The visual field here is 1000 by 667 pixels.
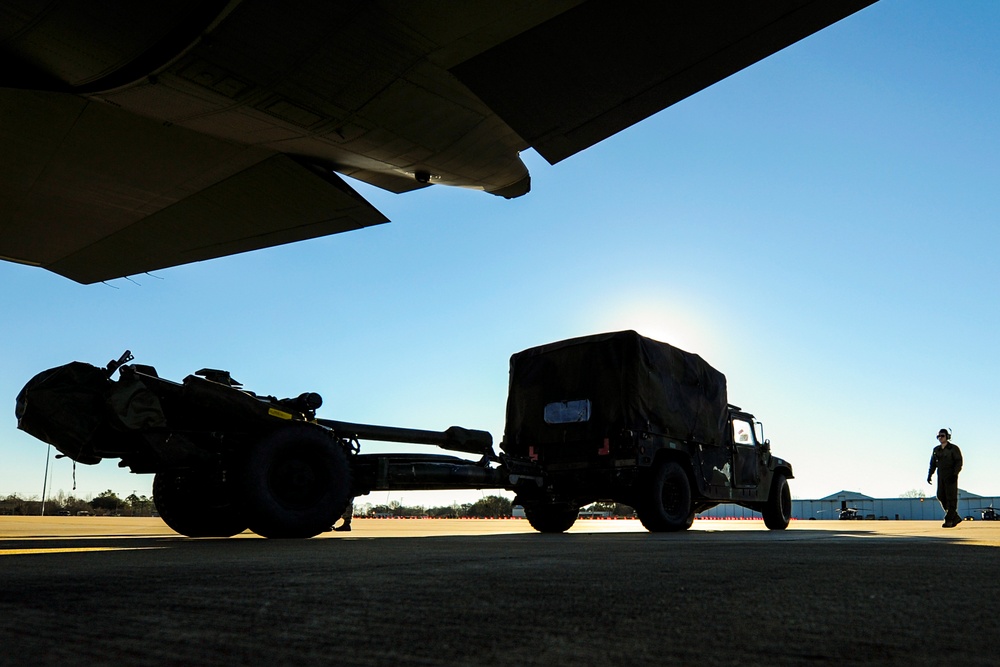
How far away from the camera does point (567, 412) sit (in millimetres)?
10805

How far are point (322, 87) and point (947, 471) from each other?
40.5 feet

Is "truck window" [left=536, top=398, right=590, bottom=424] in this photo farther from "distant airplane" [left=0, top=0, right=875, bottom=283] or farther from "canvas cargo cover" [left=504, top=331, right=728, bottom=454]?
"distant airplane" [left=0, top=0, right=875, bottom=283]

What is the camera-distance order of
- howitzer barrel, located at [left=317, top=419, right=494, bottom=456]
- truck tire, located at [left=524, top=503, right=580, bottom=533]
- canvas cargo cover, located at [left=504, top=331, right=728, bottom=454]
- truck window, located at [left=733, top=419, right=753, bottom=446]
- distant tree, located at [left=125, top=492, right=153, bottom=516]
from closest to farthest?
howitzer barrel, located at [left=317, top=419, right=494, bottom=456]
canvas cargo cover, located at [left=504, top=331, right=728, bottom=454]
truck tire, located at [left=524, top=503, right=580, bottom=533]
truck window, located at [left=733, top=419, right=753, bottom=446]
distant tree, located at [left=125, top=492, right=153, bottom=516]

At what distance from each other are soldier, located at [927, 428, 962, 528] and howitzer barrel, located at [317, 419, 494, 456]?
8.79m

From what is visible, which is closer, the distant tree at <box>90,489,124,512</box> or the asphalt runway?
the asphalt runway

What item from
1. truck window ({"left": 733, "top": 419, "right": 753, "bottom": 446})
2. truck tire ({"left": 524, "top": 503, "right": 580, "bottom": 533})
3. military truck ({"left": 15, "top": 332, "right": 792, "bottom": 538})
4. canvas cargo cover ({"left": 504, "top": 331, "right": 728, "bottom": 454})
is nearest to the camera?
military truck ({"left": 15, "top": 332, "right": 792, "bottom": 538})

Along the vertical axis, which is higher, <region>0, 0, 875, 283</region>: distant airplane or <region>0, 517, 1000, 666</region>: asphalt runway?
<region>0, 0, 875, 283</region>: distant airplane

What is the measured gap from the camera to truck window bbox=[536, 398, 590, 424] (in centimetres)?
1065

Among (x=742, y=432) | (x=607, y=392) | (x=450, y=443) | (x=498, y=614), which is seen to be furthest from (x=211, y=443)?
(x=742, y=432)

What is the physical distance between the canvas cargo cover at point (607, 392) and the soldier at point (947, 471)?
4747 mm

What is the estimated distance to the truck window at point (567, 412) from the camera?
10.6m

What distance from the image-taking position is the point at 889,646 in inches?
65.4

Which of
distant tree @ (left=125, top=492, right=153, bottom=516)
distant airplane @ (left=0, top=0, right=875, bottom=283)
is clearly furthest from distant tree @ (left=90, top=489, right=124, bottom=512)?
distant airplane @ (left=0, top=0, right=875, bottom=283)

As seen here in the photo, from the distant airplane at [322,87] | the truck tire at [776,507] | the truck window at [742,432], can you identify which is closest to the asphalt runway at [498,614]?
the distant airplane at [322,87]
